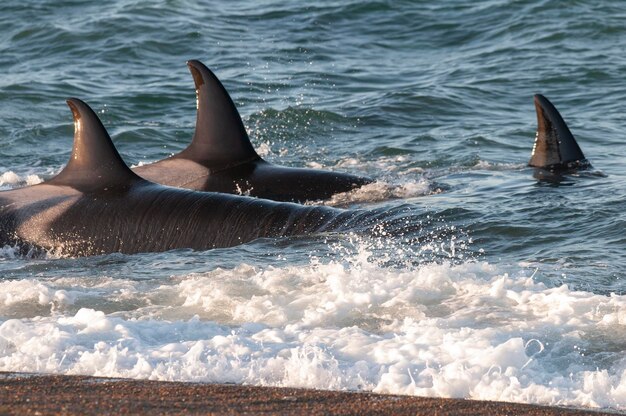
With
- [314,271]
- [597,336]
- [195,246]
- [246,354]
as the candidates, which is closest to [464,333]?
[597,336]

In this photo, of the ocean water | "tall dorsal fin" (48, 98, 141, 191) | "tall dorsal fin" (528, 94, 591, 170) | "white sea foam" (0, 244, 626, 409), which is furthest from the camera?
"tall dorsal fin" (528, 94, 591, 170)

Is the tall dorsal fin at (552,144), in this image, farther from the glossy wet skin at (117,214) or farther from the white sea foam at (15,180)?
the white sea foam at (15,180)

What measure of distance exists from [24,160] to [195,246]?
21.7 feet

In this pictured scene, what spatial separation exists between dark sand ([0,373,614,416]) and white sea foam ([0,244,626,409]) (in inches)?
11.5

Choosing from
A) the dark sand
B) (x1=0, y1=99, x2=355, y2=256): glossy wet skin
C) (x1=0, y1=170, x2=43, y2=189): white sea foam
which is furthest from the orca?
the dark sand

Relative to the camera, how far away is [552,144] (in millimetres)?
14102

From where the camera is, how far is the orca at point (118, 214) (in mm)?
10672

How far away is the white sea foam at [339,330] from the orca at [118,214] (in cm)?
122

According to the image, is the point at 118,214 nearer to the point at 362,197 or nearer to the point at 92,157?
the point at 92,157

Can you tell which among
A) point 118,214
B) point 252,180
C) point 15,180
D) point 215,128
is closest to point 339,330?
point 118,214

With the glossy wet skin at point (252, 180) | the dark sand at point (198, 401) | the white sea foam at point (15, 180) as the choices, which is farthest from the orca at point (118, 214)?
the dark sand at point (198, 401)


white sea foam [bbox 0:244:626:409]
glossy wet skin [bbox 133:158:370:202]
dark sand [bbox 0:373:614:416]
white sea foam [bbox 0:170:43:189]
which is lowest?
white sea foam [bbox 0:170:43:189]

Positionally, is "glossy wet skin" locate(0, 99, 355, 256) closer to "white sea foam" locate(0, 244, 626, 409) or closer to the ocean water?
the ocean water

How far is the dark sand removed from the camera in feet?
18.9
